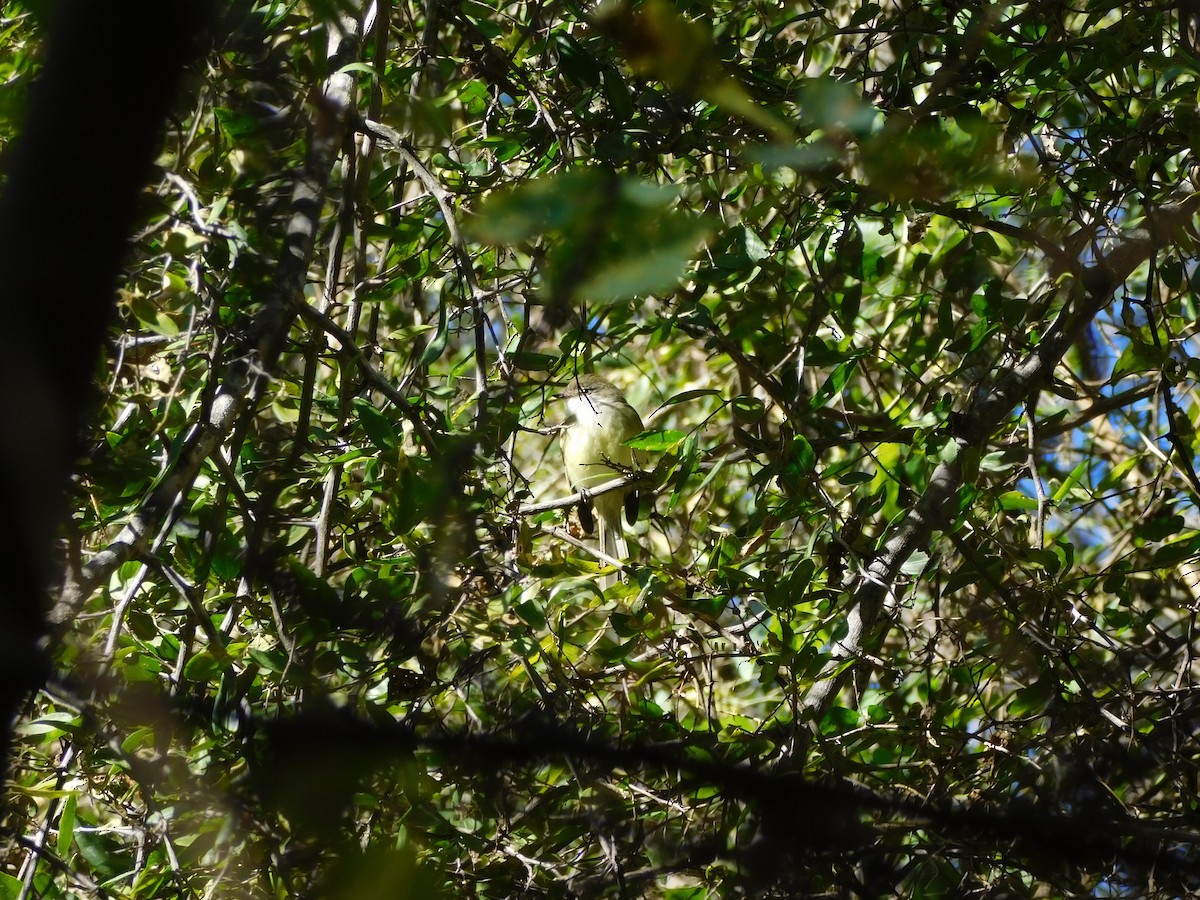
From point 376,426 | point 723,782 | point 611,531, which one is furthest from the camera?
point 611,531

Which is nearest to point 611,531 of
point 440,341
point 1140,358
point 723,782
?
point 440,341

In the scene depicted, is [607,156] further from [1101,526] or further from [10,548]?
[1101,526]

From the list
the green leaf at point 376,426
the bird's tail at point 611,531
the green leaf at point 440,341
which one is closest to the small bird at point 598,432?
the bird's tail at point 611,531

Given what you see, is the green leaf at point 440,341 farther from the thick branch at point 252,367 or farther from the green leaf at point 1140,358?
the green leaf at point 1140,358

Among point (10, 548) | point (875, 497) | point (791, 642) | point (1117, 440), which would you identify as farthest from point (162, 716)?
point (1117, 440)

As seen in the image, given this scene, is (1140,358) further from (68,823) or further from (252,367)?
(68,823)

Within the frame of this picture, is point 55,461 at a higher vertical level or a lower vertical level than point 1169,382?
lower

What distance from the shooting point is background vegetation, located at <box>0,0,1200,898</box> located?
1622mm

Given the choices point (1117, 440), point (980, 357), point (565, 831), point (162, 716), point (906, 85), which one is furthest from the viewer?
point (1117, 440)

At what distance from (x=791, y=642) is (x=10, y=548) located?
58.9 inches

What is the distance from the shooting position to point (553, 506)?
250 centimetres

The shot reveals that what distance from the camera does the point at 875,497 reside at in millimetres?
2154

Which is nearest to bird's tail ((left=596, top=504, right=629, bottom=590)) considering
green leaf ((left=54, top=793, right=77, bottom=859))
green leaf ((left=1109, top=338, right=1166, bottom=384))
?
green leaf ((left=1109, top=338, right=1166, bottom=384))

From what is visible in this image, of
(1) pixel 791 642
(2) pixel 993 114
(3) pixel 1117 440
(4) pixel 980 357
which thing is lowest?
(1) pixel 791 642
